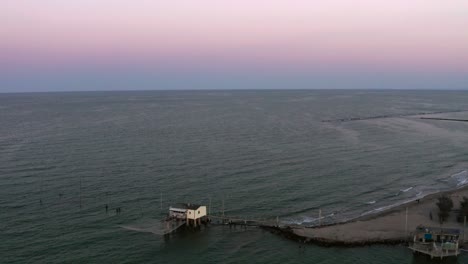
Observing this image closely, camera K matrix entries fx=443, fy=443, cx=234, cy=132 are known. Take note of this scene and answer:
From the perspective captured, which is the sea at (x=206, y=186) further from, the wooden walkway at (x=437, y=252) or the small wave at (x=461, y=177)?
the wooden walkway at (x=437, y=252)

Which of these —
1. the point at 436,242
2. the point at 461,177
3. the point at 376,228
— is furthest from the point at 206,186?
the point at 461,177

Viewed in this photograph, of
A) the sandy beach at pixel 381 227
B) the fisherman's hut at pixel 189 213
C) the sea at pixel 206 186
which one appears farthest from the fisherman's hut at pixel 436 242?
the fisherman's hut at pixel 189 213

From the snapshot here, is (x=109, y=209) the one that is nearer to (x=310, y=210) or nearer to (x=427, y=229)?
(x=310, y=210)

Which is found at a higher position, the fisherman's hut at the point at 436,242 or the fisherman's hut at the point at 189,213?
the fisherman's hut at the point at 189,213

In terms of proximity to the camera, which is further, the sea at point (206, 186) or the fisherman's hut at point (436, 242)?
the sea at point (206, 186)

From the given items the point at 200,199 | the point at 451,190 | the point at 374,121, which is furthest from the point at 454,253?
the point at 374,121

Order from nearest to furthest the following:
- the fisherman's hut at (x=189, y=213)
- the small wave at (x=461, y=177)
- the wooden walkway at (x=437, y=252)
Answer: the wooden walkway at (x=437, y=252) → the fisherman's hut at (x=189, y=213) → the small wave at (x=461, y=177)

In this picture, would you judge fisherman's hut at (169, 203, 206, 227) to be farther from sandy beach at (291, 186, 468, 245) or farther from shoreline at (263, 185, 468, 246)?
sandy beach at (291, 186, 468, 245)

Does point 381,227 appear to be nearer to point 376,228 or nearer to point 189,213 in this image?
point 376,228
